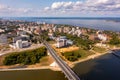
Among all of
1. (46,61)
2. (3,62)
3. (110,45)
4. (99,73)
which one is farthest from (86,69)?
(110,45)

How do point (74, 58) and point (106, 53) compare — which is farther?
point (106, 53)

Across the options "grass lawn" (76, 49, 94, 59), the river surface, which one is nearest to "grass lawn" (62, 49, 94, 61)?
"grass lawn" (76, 49, 94, 59)

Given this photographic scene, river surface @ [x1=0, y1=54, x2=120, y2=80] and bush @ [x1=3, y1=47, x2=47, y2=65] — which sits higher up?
bush @ [x1=3, y1=47, x2=47, y2=65]

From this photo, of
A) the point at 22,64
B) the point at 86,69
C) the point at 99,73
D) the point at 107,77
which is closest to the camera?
the point at 107,77

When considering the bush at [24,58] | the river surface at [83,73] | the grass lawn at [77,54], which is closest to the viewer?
the river surface at [83,73]

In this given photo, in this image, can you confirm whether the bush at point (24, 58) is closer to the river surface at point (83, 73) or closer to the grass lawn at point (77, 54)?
the river surface at point (83, 73)

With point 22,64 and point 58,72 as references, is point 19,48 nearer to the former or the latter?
point 22,64

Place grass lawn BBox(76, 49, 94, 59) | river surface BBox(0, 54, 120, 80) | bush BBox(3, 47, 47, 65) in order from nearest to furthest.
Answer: river surface BBox(0, 54, 120, 80), bush BBox(3, 47, 47, 65), grass lawn BBox(76, 49, 94, 59)

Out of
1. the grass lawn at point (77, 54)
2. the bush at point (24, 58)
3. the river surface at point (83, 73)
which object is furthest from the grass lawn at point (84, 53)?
the bush at point (24, 58)

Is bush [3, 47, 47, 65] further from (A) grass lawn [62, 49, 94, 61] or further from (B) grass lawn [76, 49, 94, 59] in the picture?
(B) grass lawn [76, 49, 94, 59]
